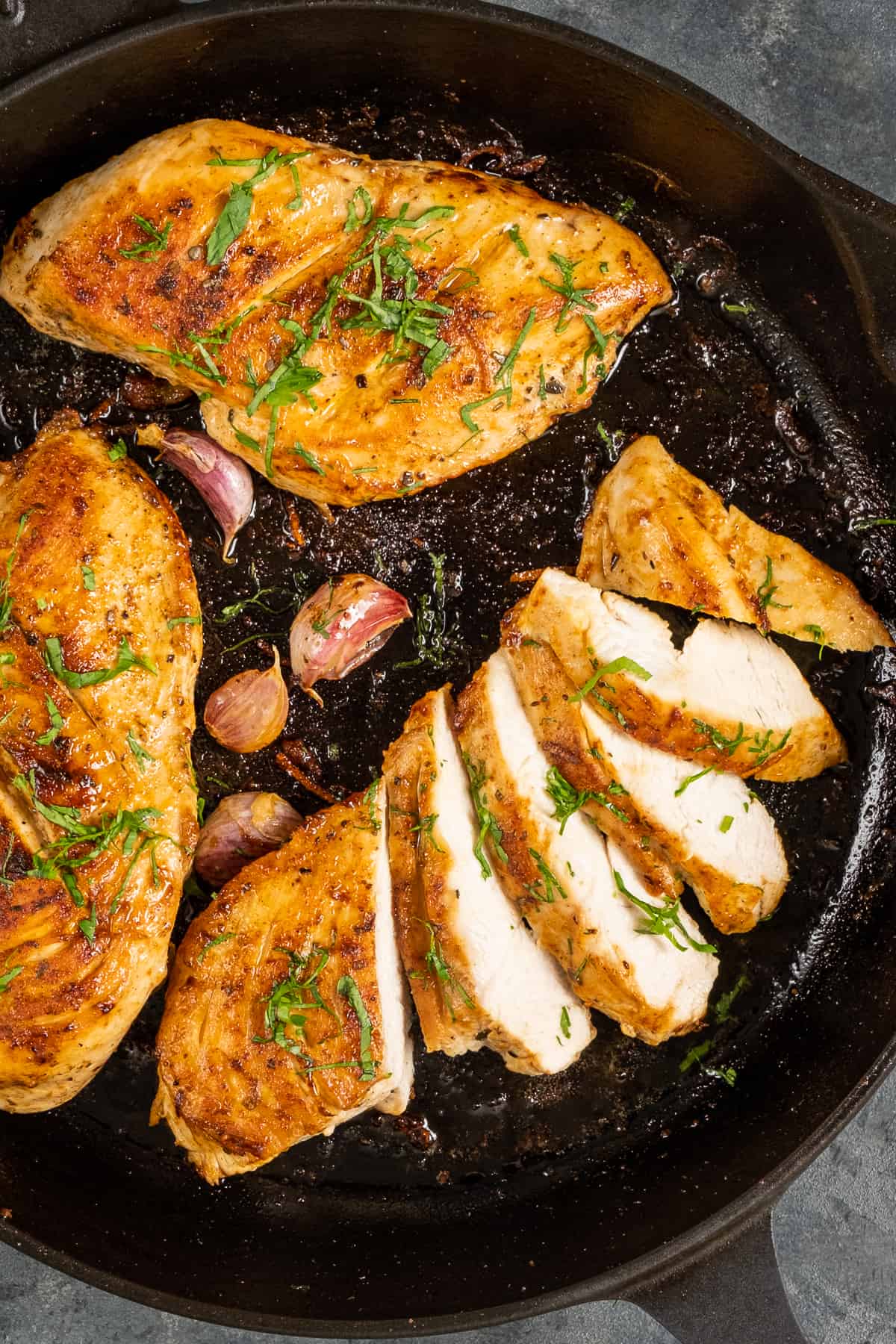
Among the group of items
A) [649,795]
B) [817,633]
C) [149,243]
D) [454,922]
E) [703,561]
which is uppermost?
[149,243]

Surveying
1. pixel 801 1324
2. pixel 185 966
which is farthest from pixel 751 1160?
pixel 185 966

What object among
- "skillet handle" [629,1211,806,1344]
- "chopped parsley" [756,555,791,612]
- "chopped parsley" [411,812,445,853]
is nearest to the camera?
"skillet handle" [629,1211,806,1344]

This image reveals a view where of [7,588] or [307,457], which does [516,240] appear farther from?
[7,588]

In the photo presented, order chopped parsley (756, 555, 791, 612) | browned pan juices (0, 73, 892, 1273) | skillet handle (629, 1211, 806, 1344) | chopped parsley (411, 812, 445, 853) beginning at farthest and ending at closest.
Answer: browned pan juices (0, 73, 892, 1273)
chopped parsley (756, 555, 791, 612)
chopped parsley (411, 812, 445, 853)
skillet handle (629, 1211, 806, 1344)

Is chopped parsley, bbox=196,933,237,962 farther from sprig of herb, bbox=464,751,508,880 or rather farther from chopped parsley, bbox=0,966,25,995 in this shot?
sprig of herb, bbox=464,751,508,880

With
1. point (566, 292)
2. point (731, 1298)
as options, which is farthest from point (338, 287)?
point (731, 1298)

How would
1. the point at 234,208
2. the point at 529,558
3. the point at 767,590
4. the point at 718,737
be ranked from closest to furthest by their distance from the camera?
1. the point at 234,208
2. the point at 718,737
3. the point at 767,590
4. the point at 529,558

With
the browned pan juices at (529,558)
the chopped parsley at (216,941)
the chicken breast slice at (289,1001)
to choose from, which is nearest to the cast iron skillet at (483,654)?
the browned pan juices at (529,558)

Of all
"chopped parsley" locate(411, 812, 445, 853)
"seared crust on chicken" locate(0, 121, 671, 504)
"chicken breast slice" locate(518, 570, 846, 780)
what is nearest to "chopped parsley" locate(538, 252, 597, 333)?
"seared crust on chicken" locate(0, 121, 671, 504)
